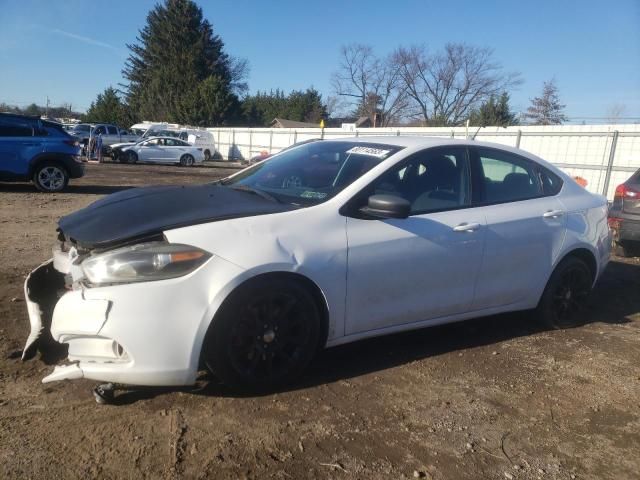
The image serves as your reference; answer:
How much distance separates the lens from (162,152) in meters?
28.0

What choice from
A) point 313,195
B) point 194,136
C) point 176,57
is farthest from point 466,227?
point 176,57

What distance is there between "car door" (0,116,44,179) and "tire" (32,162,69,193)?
0.33m

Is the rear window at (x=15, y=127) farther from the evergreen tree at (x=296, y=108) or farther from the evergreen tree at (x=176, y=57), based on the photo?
the evergreen tree at (x=296, y=108)

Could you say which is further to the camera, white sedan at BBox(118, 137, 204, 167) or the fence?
white sedan at BBox(118, 137, 204, 167)

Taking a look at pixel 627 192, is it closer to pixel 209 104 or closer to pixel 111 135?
pixel 111 135

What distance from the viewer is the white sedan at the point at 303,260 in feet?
9.54

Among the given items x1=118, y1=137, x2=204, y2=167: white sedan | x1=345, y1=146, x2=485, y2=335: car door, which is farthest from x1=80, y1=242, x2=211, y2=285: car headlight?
x1=118, y1=137, x2=204, y2=167: white sedan

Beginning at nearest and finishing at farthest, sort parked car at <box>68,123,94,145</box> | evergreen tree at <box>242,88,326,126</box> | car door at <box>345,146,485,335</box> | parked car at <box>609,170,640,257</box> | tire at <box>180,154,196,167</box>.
A: car door at <box>345,146,485,335</box>, parked car at <box>609,170,640,257</box>, tire at <box>180,154,196,167</box>, parked car at <box>68,123,94,145</box>, evergreen tree at <box>242,88,326,126</box>

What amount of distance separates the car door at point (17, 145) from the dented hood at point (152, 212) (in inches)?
386

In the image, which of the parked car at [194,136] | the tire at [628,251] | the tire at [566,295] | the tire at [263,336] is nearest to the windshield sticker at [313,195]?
the tire at [263,336]

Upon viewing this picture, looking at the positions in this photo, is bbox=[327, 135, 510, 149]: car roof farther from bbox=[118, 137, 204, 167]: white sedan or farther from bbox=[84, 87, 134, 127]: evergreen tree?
bbox=[84, 87, 134, 127]: evergreen tree

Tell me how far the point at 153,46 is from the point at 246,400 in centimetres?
6954

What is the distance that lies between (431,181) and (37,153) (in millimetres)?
11158

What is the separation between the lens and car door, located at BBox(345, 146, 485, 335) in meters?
3.51
